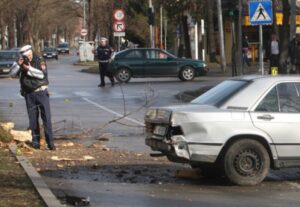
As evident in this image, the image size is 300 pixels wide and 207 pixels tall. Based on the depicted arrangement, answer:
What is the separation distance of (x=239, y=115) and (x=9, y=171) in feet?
10.3

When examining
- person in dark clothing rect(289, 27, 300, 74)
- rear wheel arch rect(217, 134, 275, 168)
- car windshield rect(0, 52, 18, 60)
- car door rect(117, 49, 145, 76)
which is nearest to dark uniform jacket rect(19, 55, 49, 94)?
rear wheel arch rect(217, 134, 275, 168)

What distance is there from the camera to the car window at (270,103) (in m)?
9.13

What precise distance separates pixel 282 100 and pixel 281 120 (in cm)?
31

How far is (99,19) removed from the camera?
237ft

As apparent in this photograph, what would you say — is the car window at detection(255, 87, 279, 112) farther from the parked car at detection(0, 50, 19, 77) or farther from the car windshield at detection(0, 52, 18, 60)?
the car windshield at detection(0, 52, 18, 60)

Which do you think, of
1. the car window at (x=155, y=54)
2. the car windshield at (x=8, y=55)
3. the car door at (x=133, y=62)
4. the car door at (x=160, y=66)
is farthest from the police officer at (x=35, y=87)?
the car windshield at (x=8, y=55)

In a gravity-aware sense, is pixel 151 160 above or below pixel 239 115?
below

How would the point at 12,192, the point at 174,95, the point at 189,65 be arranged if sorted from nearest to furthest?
the point at 12,192, the point at 174,95, the point at 189,65

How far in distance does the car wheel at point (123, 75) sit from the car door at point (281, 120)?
22601mm

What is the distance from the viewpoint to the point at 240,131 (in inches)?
352

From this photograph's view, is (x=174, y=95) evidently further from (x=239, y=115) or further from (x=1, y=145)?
(x=239, y=115)

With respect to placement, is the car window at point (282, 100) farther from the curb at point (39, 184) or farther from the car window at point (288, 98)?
the curb at point (39, 184)

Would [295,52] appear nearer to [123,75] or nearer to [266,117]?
[123,75]

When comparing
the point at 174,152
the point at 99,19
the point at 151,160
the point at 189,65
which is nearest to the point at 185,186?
the point at 174,152
